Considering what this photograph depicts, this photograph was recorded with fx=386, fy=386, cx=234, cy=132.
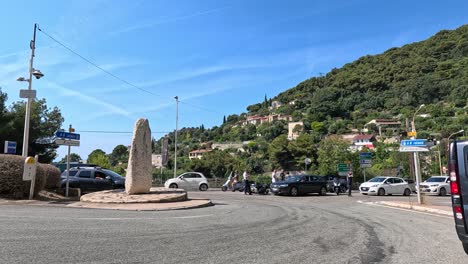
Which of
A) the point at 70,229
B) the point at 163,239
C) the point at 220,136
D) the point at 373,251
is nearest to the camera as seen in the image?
the point at 373,251

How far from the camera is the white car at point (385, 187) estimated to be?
30.0 m

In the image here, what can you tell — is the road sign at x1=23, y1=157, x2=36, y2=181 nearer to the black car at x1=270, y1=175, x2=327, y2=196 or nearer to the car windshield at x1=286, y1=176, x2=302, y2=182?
the black car at x1=270, y1=175, x2=327, y2=196

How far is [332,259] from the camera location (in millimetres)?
6504

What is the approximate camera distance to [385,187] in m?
30.3

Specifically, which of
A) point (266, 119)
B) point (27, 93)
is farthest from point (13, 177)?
point (266, 119)

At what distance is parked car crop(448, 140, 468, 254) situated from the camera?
5.95 meters

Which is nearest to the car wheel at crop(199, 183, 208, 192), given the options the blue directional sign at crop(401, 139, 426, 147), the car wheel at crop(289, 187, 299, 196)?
the car wheel at crop(289, 187, 299, 196)

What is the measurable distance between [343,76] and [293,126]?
125ft

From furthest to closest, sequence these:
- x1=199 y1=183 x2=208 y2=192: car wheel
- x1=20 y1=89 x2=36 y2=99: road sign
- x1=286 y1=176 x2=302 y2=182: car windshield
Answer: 1. x1=199 y1=183 x2=208 y2=192: car wheel
2. x1=286 y1=176 x2=302 y2=182: car windshield
3. x1=20 y1=89 x2=36 y2=99: road sign

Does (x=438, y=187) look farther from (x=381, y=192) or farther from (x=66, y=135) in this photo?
(x=66, y=135)

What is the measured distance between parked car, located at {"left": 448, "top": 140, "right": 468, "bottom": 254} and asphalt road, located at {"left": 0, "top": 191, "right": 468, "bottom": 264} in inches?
37.7

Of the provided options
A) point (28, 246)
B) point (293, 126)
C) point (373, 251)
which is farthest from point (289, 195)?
point (293, 126)

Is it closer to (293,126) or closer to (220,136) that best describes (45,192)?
(293,126)

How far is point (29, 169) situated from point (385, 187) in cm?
2511
